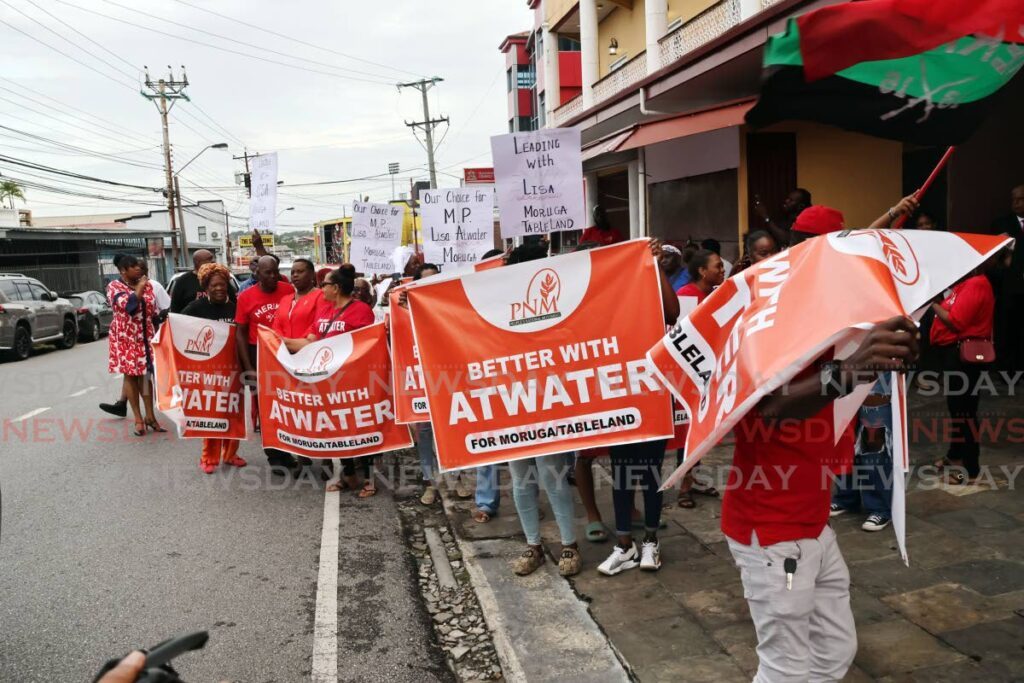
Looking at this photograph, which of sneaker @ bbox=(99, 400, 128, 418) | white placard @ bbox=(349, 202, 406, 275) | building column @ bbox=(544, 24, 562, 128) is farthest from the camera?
building column @ bbox=(544, 24, 562, 128)

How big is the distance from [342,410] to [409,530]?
3.70ft

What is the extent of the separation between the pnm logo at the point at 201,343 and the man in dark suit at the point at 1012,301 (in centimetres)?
691

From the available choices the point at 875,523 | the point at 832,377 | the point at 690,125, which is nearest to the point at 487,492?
the point at 875,523

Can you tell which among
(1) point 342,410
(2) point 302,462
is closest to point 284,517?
(1) point 342,410

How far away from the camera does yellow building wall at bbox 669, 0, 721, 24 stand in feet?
50.0

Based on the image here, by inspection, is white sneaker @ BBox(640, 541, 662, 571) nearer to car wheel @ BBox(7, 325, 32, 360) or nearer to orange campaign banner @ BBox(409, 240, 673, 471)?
orange campaign banner @ BBox(409, 240, 673, 471)

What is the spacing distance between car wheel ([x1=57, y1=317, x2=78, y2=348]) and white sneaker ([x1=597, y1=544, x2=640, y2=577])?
20403mm

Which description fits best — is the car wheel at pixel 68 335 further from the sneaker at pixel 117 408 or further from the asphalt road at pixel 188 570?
the asphalt road at pixel 188 570

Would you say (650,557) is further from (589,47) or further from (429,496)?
(589,47)

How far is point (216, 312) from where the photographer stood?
316 inches

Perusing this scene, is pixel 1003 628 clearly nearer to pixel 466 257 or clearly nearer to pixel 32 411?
pixel 466 257

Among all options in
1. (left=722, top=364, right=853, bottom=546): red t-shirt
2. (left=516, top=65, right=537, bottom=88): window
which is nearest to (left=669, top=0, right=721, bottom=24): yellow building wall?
(left=722, top=364, right=853, bottom=546): red t-shirt

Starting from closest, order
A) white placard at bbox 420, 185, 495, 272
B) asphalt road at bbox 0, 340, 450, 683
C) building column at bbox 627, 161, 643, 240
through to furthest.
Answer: asphalt road at bbox 0, 340, 450, 683 → white placard at bbox 420, 185, 495, 272 → building column at bbox 627, 161, 643, 240

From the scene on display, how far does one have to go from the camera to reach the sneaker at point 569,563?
4969 mm
